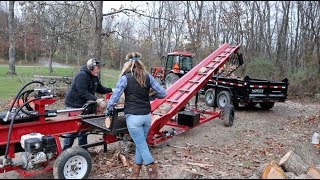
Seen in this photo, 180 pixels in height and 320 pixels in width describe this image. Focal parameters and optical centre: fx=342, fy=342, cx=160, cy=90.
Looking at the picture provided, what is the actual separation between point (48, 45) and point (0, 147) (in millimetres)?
18977

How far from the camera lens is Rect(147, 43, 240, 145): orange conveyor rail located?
24.6 ft

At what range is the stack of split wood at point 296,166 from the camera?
183 inches

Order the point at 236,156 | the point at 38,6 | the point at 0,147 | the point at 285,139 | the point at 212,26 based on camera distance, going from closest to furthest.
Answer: the point at 0,147
the point at 236,156
the point at 285,139
the point at 38,6
the point at 212,26

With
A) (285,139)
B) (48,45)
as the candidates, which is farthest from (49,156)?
(48,45)

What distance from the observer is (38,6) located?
425 inches

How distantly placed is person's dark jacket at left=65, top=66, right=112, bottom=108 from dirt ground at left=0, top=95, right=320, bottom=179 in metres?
1.16

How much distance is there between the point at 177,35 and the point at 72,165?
3770 centimetres

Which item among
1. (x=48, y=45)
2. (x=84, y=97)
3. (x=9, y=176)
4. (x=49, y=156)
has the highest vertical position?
(x=48, y=45)

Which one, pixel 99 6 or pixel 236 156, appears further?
pixel 99 6

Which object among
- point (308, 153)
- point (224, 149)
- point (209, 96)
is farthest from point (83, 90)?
point (209, 96)

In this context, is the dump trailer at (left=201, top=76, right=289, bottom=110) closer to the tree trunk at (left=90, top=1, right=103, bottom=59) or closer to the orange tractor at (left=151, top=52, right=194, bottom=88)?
the orange tractor at (left=151, top=52, right=194, bottom=88)

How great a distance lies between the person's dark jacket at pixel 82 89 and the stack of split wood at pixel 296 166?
3.45 meters

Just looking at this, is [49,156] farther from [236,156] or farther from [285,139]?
[285,139]

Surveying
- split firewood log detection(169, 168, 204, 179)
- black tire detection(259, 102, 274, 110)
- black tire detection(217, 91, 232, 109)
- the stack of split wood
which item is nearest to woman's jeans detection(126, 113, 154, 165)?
split firewood log detection(169, 168, 204, 179)
